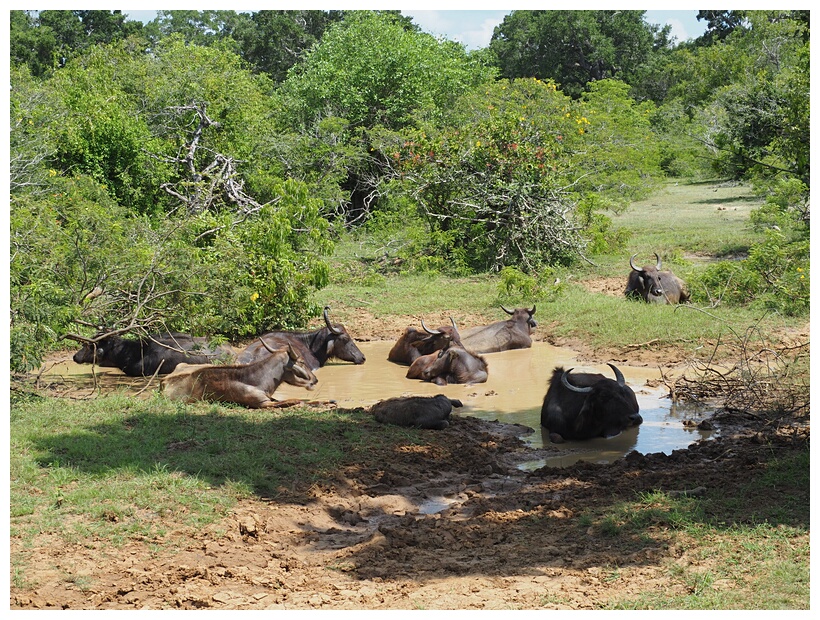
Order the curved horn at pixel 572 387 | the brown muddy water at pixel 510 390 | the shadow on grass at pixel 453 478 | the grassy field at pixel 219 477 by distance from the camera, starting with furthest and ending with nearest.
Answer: the curved horn at pixel 572 387 < the brown muddy water at pixel 510 390 < the shadow on grass at pixel 453 478 < the grassy field at pixel 219 477

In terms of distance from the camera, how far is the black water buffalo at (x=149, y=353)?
1109 cm

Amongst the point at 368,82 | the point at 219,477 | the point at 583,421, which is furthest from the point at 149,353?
the point at 368,82

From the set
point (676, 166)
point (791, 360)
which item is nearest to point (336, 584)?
point (791, 360)

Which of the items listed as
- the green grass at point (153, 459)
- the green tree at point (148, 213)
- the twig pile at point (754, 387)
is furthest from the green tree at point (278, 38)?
the green grass at point (153, 459)

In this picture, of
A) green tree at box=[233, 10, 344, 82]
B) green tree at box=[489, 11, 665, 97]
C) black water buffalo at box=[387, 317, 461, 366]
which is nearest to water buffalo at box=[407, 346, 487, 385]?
black water buffalo at box=[387, 317, 461, 366]

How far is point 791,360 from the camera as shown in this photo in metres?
10.5

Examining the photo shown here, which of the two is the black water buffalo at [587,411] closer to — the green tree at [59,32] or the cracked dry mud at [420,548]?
the cracked dry mud at [420,548]

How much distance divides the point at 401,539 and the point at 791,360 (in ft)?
21.8

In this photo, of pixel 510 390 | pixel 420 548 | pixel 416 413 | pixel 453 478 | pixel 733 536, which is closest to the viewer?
pixel 733 536

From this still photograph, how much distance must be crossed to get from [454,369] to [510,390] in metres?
0.77

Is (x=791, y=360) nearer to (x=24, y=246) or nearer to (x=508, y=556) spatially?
(x=508, y=556)

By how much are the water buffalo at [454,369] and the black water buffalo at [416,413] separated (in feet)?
6.59

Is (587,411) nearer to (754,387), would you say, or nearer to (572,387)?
(572,387)

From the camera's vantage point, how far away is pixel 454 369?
11.2m
